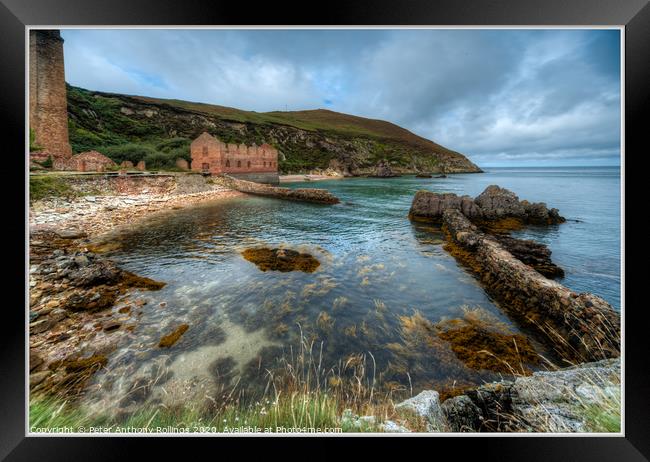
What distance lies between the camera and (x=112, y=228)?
535 cm

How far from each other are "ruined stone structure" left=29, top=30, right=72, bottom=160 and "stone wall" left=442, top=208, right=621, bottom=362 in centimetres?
728

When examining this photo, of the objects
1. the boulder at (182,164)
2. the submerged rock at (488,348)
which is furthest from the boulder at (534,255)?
the boulder at (182,164)

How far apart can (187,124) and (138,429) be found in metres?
32.0

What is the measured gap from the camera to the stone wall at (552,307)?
275 centimetres

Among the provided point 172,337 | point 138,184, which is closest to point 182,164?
point 138,184

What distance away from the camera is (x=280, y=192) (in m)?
16.4

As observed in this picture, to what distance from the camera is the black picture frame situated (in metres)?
1.60

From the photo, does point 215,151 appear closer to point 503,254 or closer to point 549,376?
point 503,254

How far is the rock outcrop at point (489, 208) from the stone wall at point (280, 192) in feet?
19.4

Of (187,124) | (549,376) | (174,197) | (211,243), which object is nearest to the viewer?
(549,376)

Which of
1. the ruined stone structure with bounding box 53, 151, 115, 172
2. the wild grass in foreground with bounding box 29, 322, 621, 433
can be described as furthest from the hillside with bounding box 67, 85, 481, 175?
the wild grass in foreground with bounding box 29, 322, 621, 433

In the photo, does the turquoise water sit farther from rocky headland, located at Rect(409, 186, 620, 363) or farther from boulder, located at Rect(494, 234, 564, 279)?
rocky headland, located at Rect(409, 186, 620, 363)
